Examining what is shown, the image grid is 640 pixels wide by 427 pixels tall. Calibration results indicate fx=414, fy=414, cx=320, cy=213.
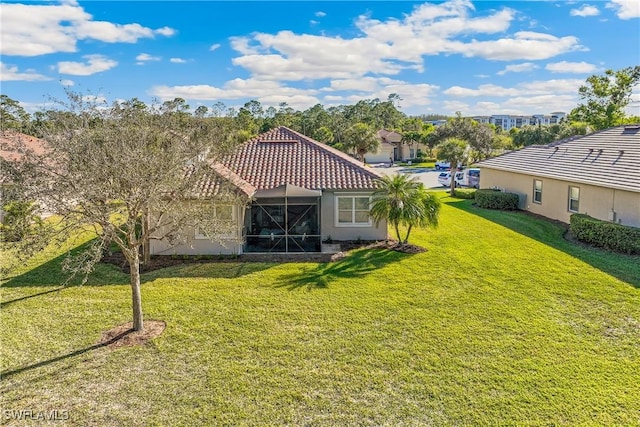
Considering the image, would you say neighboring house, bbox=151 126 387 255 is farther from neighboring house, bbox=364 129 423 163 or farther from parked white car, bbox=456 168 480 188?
neighboring house, bbox=364 129 423 163

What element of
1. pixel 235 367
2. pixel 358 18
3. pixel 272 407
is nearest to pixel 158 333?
pixel 235 367

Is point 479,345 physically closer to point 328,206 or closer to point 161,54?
point 328,206

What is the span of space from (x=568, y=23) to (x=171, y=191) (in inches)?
967

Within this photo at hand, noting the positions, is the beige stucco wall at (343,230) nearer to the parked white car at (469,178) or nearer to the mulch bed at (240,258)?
the mulch bed at (240,258)

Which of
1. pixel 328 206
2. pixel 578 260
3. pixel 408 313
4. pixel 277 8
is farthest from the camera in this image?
pixel 277 8

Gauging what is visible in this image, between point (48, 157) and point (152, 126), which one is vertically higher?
point (152, 126)

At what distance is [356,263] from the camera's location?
15.2 m

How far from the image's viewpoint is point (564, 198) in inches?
849

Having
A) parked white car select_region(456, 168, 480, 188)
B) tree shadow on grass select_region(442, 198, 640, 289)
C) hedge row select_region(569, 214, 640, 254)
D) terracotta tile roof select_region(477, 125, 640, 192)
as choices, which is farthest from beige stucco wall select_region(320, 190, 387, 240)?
parked white car select_region(456, 168, 480, 188)

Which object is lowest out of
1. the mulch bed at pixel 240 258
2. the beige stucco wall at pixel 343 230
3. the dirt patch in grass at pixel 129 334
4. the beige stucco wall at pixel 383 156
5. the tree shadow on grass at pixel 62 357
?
the tree shadow on grass at pixel 62 357

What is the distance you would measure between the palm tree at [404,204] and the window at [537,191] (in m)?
10.9

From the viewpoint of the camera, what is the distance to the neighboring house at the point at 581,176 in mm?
17531

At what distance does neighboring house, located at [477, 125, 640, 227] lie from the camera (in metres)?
17.5

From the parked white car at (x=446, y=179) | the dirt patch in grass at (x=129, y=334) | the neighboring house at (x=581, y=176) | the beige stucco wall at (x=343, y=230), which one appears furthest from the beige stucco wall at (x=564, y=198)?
the dirt patch in grass at (x=129, y=334)
